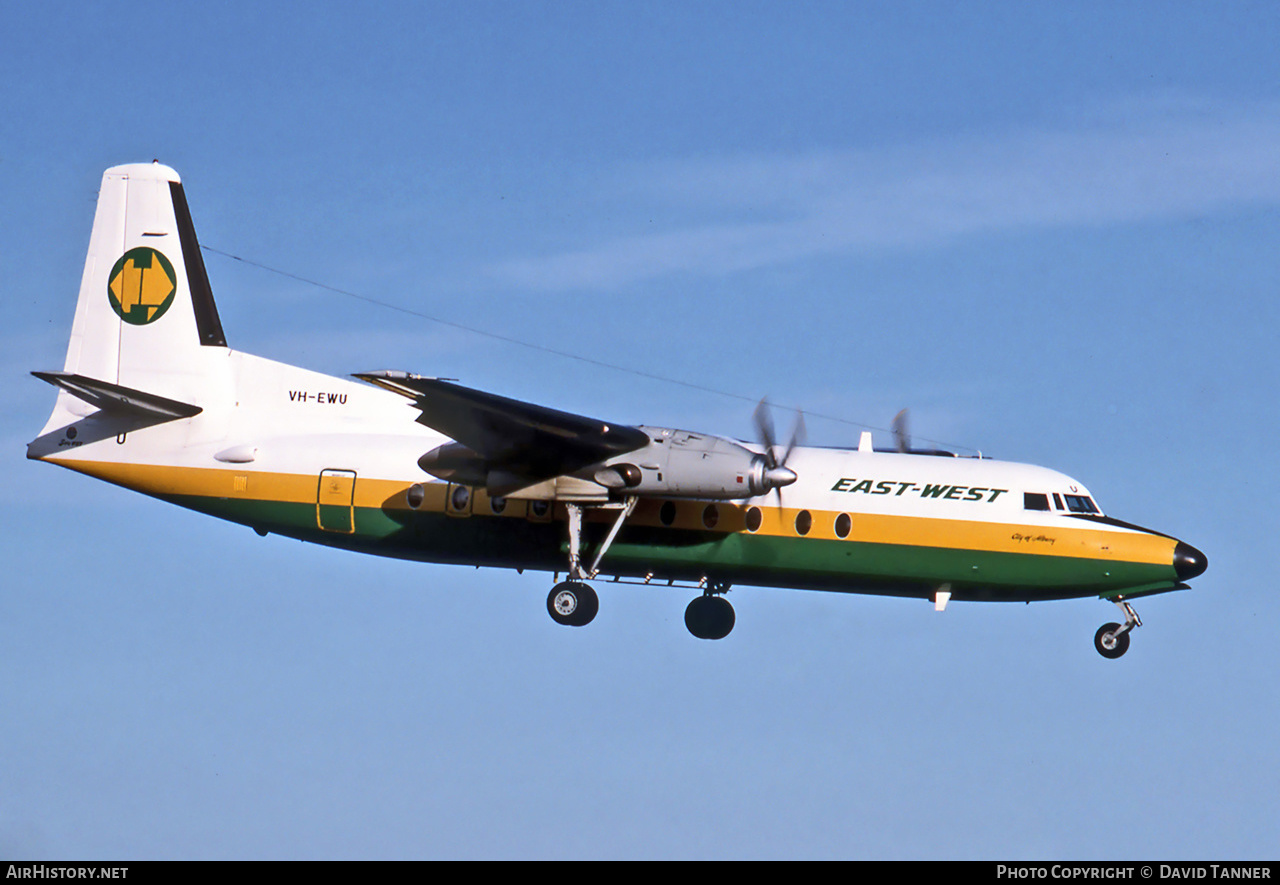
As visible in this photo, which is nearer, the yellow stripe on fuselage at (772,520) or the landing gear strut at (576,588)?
the yellow stripe on fuselage at (772,520)

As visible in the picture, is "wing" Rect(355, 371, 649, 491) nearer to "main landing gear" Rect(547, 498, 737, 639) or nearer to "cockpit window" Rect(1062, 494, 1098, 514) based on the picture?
"main landing gear" Rect(547, 498, 737, 639)

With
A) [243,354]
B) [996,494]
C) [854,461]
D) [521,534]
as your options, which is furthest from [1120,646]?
[243,354]

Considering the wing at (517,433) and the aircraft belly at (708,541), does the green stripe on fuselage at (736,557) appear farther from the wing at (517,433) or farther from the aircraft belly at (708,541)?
the wing at (517,433)

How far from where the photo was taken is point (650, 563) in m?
26.9

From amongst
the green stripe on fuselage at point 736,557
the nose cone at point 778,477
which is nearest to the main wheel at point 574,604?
the green stripe on fuselage at point 736,557

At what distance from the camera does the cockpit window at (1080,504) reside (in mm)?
26156

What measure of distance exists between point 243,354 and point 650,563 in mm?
8714

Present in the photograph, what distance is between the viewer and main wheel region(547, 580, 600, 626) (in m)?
26.0

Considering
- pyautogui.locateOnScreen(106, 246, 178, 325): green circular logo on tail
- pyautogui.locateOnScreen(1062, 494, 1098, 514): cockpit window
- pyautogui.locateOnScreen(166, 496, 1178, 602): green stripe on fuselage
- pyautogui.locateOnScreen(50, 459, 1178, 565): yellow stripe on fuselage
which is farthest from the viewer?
pyautogui.locateOnScreen(106, 246, 178, 325): green circular logo on tail

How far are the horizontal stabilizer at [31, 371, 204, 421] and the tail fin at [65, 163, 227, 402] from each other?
3.19 feet

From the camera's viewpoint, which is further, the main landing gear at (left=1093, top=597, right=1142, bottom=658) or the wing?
the main landing gear at (left=1093, top=597, right=1142, bottom=658)

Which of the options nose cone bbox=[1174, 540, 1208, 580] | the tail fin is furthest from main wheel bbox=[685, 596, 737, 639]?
the tail fin

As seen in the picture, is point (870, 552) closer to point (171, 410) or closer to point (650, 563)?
point (650, 563)
